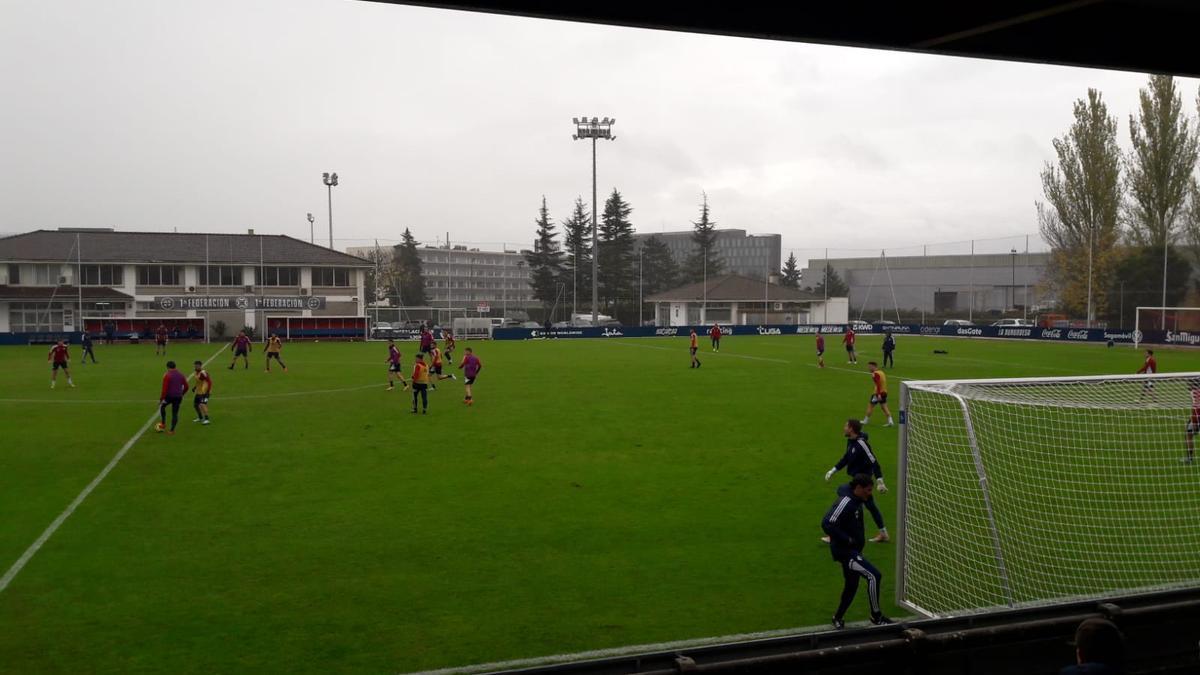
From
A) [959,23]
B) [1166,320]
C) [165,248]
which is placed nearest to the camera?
[959,23]

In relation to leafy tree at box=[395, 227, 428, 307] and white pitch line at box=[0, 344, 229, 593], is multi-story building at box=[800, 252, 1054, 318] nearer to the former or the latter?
leafy tree at box=[395, 227, 428, 307]

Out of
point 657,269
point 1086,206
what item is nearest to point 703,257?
point 657,269

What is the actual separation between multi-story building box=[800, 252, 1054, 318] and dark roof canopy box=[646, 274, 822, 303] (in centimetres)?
735

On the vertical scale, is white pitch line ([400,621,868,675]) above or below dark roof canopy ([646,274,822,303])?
below

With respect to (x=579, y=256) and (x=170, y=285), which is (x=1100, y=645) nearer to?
(x=170, y=285)

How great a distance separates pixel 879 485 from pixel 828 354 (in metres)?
34.7

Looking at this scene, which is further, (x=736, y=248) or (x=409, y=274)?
(x=736, y=248)

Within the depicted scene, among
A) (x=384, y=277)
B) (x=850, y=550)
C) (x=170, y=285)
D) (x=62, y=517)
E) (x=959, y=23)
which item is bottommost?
(x=62, y=517)

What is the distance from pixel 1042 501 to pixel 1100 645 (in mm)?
9500

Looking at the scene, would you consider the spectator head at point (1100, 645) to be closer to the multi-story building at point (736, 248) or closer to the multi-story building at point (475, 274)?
the multi-story building at point (475, 274)

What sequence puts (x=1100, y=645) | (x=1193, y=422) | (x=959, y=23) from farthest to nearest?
(x=1193, y=422) → (x=959, y=23) → (x=1100, y=645)

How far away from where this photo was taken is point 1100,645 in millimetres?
4340

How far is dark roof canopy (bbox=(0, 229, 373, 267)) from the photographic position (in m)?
61.6

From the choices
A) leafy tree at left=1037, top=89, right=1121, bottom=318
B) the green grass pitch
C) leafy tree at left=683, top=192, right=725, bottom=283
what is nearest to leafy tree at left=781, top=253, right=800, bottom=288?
leafy tree at left=683, top=192, right=725, bottom=283
